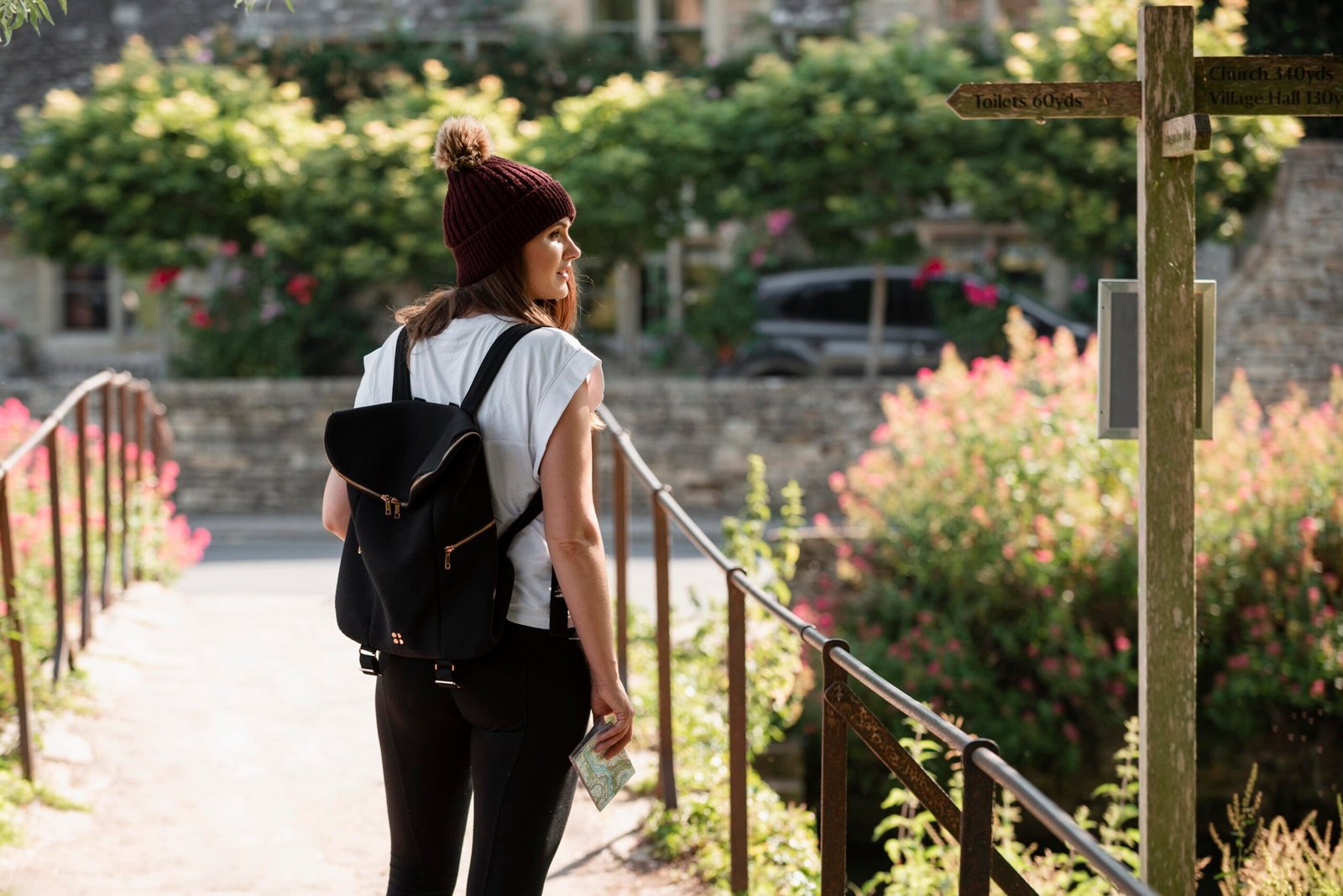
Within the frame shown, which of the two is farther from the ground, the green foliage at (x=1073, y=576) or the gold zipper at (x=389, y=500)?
the gold zipper at (x=389, y=500)

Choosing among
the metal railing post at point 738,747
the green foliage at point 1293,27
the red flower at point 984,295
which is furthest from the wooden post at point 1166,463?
the red flower at point 984,295

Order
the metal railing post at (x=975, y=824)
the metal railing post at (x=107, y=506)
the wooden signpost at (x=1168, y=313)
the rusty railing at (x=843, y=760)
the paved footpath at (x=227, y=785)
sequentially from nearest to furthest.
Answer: the rusty railing at (x=843, y=760) < the metal railing post at (x=975, y=824) < the wooden signpost at (x=1168, y=313) < the paved footpath at (x=227, y=785) < the metal railing post at (x=107, y=506)

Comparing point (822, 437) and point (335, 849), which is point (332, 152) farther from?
point (335, 849)

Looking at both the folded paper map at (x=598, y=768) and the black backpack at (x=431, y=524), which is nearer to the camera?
the black backpack at (x=431, y=524)

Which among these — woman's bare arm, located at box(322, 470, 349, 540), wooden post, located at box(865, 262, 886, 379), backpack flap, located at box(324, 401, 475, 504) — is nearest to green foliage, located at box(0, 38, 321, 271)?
A: wooden post, located at box(865, 262, 886, 379)

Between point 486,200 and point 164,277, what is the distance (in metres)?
14.7

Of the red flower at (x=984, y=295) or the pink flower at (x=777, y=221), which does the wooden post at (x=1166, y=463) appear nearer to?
the red flower at (x=984, y=295)

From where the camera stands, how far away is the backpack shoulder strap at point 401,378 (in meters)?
2.41

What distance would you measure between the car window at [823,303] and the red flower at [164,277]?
271 inches

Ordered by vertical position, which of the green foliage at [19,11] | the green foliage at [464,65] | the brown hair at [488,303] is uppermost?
the green foliage at [464,65]

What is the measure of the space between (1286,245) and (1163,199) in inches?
492

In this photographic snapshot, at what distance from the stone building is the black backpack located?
17304 mm

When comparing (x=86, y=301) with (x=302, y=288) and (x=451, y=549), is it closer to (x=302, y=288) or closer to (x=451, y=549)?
(x=302, y=288)

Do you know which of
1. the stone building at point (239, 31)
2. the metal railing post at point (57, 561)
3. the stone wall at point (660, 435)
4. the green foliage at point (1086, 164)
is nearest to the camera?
the metal railing post at point (57, 561)
